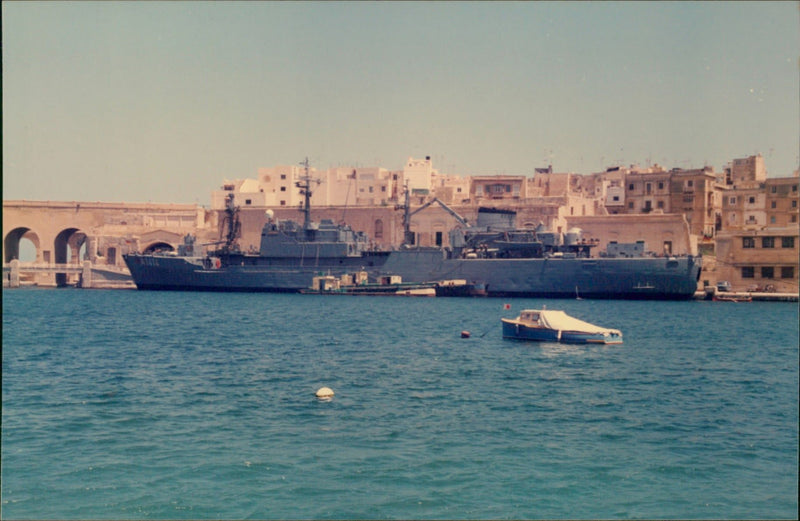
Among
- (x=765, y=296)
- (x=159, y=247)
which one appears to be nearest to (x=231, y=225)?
(x=159, y=247)

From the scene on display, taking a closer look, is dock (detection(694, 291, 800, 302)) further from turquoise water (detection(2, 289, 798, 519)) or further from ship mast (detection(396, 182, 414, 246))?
ship mast (detection(396, 182, 414, 246))

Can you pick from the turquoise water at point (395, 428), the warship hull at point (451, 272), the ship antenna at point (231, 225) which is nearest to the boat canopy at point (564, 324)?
the turquoise water at point (395, 428)

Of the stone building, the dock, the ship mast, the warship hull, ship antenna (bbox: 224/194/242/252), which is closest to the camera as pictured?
the dock

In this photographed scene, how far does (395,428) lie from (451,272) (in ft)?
140

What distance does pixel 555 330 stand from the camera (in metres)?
26.6

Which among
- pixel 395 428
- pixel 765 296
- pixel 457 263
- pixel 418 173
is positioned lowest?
pixel 395 428

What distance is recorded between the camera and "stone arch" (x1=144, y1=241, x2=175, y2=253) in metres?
71.5

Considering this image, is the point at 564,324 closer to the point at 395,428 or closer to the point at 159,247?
the point at 395,428

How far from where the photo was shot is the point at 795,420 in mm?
14961

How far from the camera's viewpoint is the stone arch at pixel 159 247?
71500 millimetres

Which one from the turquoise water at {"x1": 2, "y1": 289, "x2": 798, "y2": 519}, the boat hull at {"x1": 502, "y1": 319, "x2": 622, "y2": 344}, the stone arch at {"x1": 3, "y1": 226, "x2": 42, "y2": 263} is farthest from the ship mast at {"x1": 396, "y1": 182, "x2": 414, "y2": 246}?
the turquoise water at {"x1": 2, "y1": 289, "x2": 798, "y2": 519}

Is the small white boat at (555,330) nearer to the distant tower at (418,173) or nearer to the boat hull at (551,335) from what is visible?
the boat hull at (551,335)

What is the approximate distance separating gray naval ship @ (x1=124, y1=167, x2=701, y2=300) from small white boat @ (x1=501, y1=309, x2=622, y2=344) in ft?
82.0

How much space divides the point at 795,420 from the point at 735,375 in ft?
17.8
